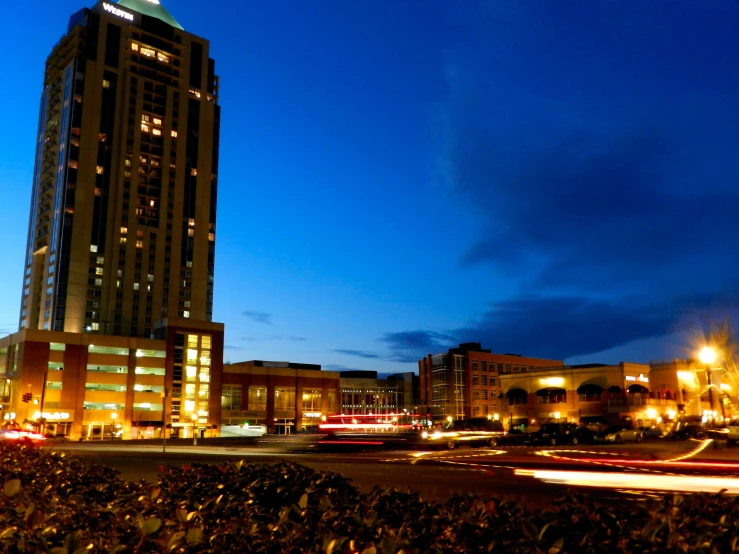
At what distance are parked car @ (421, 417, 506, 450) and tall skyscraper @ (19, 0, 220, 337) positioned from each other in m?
93.6

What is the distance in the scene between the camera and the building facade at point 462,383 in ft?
343

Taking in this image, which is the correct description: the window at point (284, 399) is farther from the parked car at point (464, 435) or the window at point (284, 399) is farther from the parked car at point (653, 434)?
the parked car at point (464, 435)

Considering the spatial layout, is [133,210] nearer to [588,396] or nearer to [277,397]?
[277,397]

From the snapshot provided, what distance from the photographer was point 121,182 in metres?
128

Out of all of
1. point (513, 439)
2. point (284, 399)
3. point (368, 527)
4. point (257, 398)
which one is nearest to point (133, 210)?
point (257, 398)

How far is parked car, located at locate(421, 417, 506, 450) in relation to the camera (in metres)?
45.0

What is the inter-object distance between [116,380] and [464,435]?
70443 millimetres

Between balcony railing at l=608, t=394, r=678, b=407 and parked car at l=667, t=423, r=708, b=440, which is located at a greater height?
balcony railing at l=608, t=394, r=678, b=407

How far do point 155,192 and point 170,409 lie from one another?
49.2m

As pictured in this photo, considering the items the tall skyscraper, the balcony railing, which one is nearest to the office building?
the tall skyscraper

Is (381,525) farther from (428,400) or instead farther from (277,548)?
(428,400)

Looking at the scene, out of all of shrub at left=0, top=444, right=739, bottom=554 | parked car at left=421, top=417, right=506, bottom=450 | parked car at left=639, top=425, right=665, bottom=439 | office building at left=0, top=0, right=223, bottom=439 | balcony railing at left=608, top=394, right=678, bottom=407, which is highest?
office building at left=0, top=0, right=223, bottom=439

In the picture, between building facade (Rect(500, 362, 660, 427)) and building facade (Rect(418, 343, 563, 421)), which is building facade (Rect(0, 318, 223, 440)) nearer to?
building facade (Rect(418, 343, 563, 421))

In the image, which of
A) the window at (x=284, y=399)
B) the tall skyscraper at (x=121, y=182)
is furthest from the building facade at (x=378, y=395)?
the tall skyscraper at (x=121, y=182)
